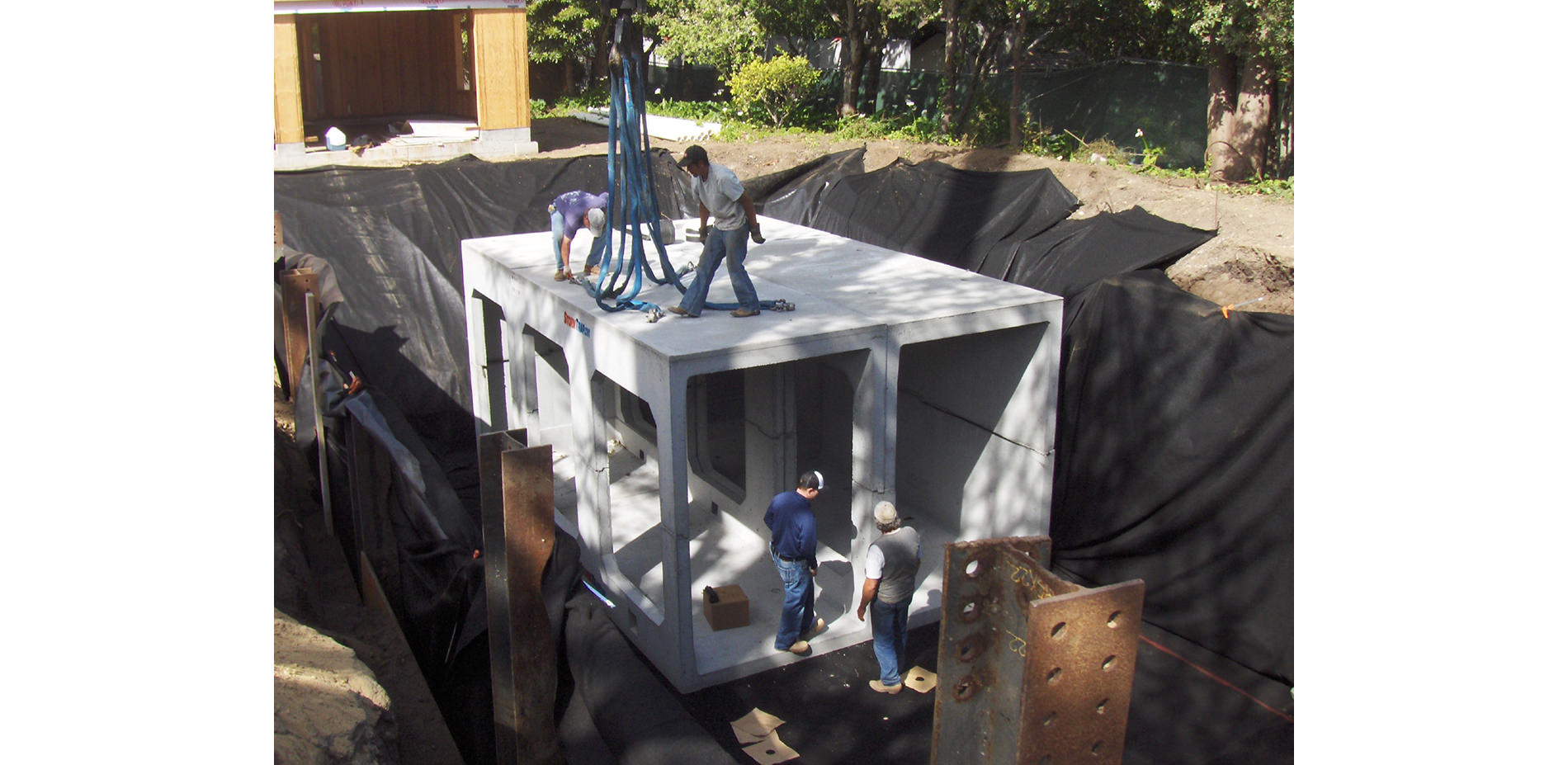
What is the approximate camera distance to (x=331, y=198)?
607 inches

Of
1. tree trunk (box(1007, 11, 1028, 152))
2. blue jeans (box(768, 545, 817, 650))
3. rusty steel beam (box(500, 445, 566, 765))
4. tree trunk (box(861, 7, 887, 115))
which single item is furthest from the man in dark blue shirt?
tree trunk (box(861, 7, 887, 115))

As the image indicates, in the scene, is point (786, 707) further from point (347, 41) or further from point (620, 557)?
point (347, 41)

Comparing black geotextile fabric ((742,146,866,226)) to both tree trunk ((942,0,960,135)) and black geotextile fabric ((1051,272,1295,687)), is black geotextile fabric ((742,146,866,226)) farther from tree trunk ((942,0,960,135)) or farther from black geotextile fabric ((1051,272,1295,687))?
black geotextile fabric ((1051,272,1295,687))

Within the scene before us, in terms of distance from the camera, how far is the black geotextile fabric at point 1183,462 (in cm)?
834

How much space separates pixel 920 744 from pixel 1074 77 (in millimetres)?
16496

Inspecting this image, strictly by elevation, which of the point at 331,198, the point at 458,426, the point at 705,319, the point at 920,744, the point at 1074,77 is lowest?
the point at 920,744

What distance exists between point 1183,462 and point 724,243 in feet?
13.1

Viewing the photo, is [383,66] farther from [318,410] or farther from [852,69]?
[318,410]

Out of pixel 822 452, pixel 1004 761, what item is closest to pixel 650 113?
pixel 822 452

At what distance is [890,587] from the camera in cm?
776

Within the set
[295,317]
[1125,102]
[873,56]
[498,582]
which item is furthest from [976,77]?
[498,582]

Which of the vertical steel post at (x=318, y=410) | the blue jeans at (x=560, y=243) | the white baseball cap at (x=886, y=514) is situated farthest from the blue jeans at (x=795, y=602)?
the vertical steel post at (x=318, y=410)

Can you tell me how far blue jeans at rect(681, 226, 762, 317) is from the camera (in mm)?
8578

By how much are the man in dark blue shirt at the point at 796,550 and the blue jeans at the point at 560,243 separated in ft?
9.65
